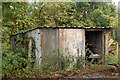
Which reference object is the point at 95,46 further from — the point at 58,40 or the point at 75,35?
the point at 58,40

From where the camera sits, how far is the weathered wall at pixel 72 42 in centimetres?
680

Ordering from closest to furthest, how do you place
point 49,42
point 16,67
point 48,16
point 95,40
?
point 49,42 → point 16,67 → point 95,40 → point 48,16

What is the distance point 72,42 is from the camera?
6.98m

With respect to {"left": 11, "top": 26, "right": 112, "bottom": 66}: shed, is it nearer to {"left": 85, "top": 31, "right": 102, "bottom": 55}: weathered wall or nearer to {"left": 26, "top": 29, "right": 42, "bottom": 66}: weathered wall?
{"left": 26, "top": 29, "right": 42, "bottom": 66}: weathered wall

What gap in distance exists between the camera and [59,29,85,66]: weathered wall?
6.80 m

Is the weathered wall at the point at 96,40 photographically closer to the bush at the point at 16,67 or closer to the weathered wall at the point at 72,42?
the weathered wall at the point at 72,42

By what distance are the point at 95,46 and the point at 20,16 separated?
258 inches

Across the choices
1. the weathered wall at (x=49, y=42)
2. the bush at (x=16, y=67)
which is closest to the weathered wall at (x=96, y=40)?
the weathered wall at (x=49, y=42)

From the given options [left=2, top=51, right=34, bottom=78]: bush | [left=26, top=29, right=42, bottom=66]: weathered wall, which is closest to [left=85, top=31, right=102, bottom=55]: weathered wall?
[left=26, top=29, right=42, bottom=66]: weathered wall

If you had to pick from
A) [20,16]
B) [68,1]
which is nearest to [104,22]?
[68,1]

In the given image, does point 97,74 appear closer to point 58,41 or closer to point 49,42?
point 58,41

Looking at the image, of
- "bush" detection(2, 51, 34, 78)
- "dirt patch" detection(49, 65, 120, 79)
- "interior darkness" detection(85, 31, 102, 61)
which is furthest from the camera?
"interior darkness" detection(85, 31, 102, 61)

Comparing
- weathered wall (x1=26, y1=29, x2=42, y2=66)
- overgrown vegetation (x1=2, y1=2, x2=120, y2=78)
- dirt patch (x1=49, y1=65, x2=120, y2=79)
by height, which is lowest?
dirt patch (x1=49, y1=65, x2=120, y2=79)

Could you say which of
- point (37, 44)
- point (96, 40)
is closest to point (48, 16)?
point (96, 40)
